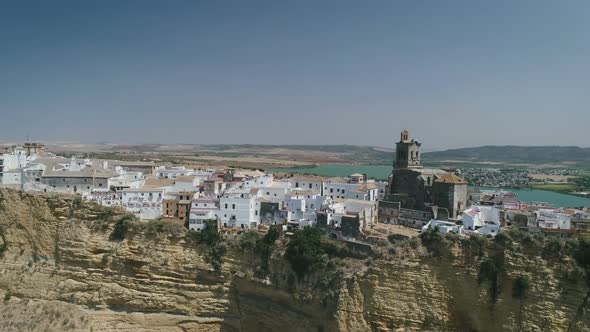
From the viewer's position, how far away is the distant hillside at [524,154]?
5652 inches

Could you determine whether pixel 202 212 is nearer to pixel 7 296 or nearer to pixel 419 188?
pixel 7 296

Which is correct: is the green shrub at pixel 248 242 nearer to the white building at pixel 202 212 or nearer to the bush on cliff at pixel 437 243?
the white building at pixel 202 212

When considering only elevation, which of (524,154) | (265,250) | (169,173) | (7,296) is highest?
(524,154)

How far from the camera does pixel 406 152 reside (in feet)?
96.5

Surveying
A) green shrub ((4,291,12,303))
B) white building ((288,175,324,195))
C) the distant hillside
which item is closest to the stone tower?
white building ((288,175,324,195))

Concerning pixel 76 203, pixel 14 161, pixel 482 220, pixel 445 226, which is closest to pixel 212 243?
pixel 76 203

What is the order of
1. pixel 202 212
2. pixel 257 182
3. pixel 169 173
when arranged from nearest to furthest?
pixel 202 212, pixel 257 182, pixel 169 173

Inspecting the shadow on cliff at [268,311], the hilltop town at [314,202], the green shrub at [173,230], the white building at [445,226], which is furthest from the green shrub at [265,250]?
the white building at [445,226]

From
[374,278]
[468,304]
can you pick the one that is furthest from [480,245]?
[374,278]

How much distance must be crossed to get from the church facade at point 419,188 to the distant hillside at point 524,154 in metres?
126

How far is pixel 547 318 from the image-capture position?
50.2ft

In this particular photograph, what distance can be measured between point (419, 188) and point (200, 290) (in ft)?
47.8

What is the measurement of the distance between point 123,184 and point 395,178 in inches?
714

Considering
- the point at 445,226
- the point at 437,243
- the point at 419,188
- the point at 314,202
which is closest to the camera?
the point at 437,243
